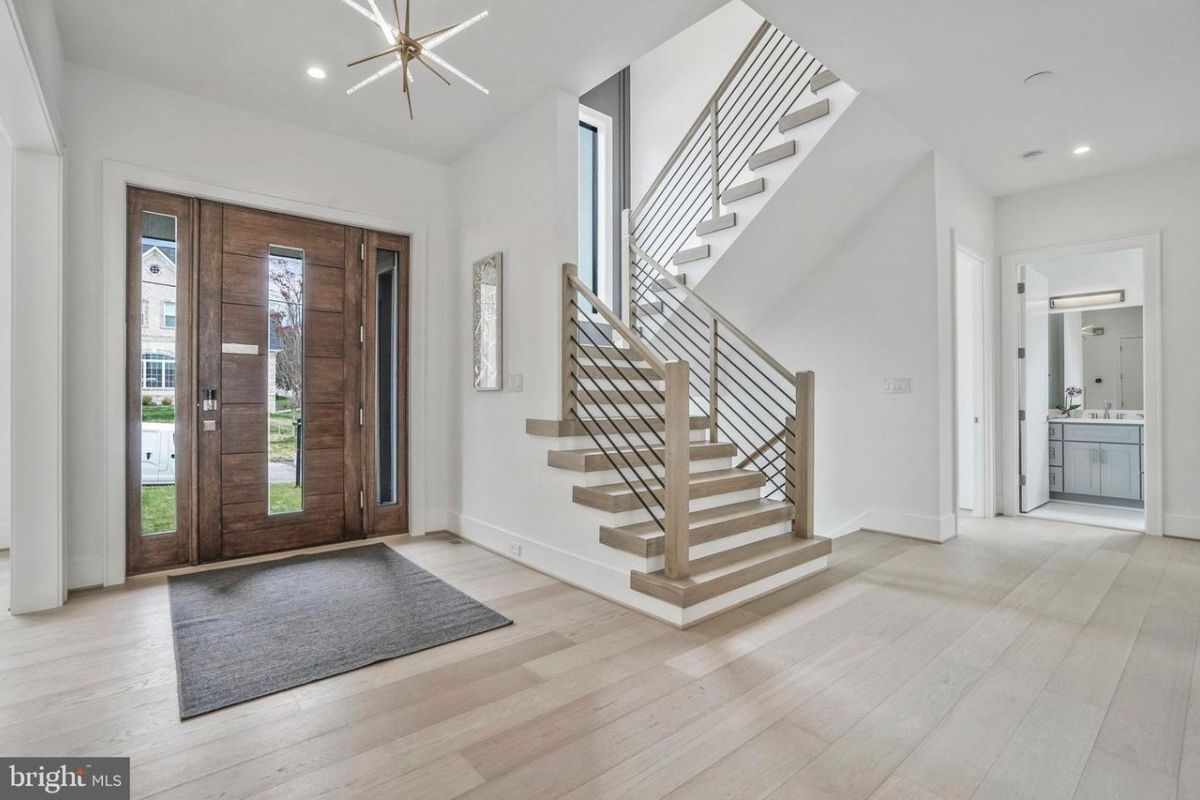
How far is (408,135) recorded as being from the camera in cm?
408

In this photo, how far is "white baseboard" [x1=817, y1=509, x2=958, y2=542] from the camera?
13.8ft

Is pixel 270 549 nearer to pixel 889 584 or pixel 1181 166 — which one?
pixel 889 584

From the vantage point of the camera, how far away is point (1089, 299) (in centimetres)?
609

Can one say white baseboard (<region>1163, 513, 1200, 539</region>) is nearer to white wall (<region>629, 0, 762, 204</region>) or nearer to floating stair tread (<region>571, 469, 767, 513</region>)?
floating stair tread (<region>571, 469, 767, 513</region>)

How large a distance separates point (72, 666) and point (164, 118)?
3029mm

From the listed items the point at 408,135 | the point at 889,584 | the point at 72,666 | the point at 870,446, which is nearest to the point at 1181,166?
the point at 870,446

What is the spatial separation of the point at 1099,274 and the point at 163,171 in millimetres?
8200

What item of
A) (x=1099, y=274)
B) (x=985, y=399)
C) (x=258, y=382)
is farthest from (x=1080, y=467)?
(x=258, y=382)

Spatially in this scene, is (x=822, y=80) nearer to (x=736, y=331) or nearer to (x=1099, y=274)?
(x=736, y=331)

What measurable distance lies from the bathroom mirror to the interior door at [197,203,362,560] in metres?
0.88

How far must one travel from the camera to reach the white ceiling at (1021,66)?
2789 millimetres

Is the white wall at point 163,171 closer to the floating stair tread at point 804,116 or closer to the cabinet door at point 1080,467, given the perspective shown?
the floating stair tread at point 804,116

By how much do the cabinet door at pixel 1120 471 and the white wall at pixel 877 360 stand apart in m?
2.88

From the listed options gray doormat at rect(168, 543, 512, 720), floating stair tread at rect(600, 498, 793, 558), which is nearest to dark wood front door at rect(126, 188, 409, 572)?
gray doormat at rect(168, 543, 512, 720)
